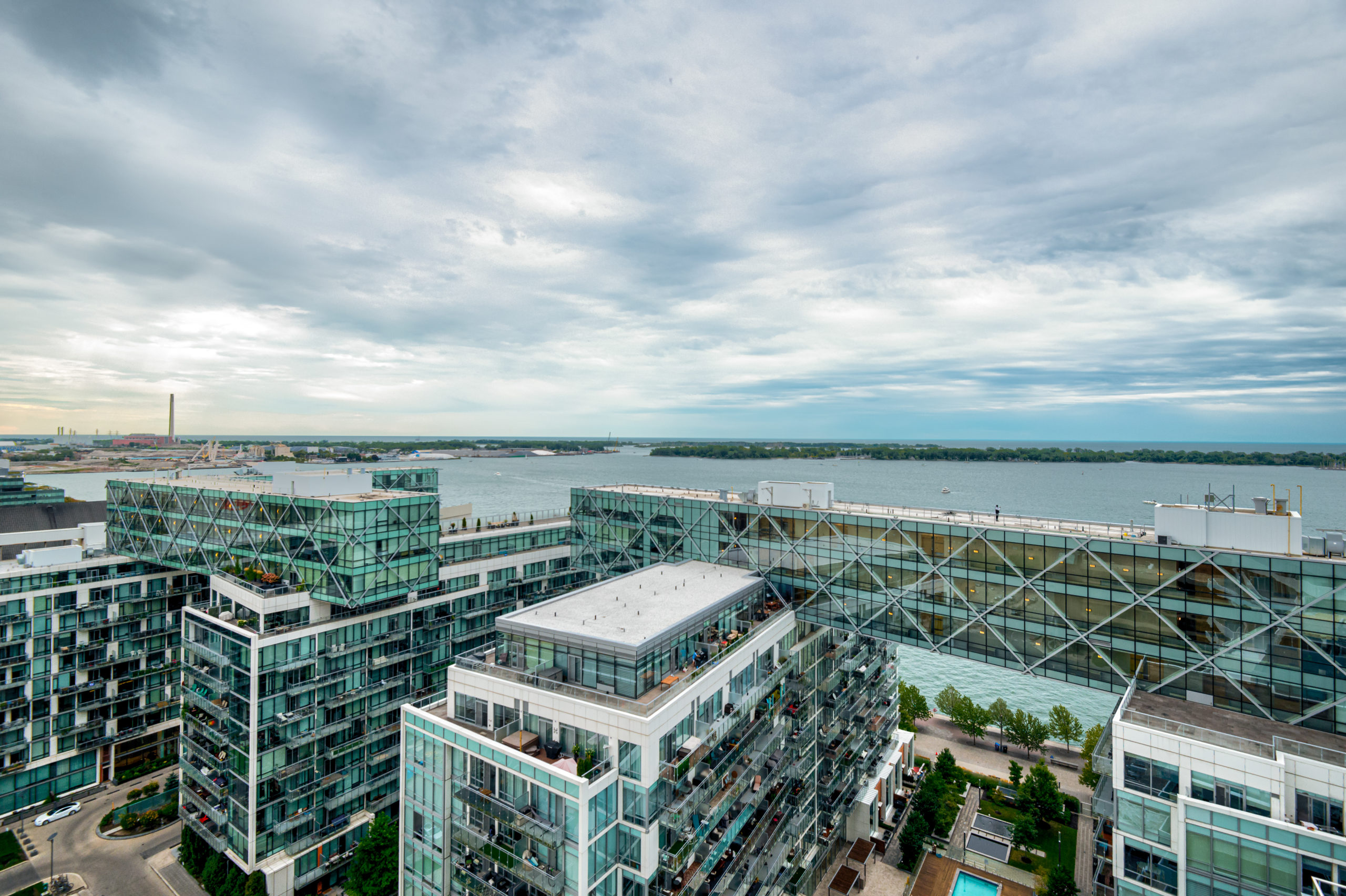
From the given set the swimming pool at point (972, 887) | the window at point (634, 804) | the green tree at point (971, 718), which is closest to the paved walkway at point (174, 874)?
the window at point (634, 804)

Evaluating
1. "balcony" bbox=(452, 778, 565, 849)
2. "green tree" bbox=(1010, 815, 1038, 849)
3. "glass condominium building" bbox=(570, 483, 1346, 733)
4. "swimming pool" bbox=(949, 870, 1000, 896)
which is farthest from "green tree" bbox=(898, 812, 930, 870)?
"balcony" bbox=(452, 778, 565, 849)

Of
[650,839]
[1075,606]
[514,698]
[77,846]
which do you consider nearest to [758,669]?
[650,839]

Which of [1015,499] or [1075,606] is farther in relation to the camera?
[1015,499]

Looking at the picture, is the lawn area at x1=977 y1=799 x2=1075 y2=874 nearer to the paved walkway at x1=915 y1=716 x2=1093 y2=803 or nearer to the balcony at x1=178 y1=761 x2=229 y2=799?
the paved walkway at x1=915 y1=716 x2=1093 y2=803

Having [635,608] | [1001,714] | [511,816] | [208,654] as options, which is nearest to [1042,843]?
[1001,714]

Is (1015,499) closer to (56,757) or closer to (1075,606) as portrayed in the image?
(1075,606)

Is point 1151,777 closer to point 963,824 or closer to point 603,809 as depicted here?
point 603,809
